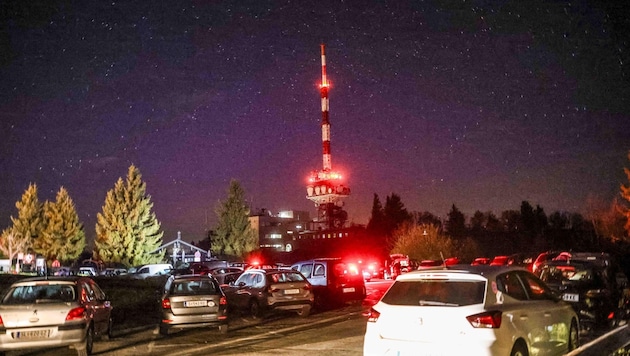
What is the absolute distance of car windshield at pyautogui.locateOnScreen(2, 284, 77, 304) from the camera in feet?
37.9

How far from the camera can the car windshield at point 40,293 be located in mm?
11555

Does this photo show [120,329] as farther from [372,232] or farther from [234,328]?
[372,232]

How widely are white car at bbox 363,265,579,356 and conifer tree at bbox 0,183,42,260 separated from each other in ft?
204

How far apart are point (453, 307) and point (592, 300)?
8231 millimetres

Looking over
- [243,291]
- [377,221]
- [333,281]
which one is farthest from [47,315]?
[377,221]

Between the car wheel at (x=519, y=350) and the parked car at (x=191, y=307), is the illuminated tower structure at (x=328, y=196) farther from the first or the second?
the car wheel at (x=519, y=350)

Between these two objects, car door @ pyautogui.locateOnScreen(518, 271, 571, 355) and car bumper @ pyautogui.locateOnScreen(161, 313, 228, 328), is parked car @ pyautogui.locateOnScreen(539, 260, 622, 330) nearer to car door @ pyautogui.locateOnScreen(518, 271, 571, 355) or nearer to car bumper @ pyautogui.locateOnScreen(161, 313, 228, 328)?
car door @ pyautogui.locateOnScreen(518, 271, 571, 355)

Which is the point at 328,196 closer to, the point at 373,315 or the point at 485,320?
the point at 373,315

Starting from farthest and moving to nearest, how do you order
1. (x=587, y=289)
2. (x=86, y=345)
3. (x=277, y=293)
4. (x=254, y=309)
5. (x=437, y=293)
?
1. (x=254, y=309)
2. (x=277, y=293)
3. (x=587, y=289)
4. (x=86, y=345)
5. (x=437, y=293)

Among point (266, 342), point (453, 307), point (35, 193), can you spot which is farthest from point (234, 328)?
point (35, 193)

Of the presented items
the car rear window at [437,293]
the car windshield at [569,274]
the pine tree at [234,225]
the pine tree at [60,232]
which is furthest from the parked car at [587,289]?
the pine tree at [60,232]

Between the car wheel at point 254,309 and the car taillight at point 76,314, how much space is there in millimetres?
7396

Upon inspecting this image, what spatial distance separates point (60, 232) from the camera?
209 ft

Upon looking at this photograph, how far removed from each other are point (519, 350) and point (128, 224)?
5093cm
